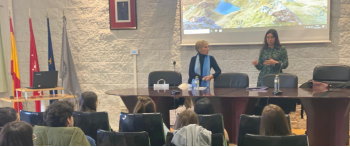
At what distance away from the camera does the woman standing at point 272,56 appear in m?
4.46

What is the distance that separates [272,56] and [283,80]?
0.50m

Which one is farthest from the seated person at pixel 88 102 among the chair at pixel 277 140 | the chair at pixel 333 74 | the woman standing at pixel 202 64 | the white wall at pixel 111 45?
the chair at pixel 333 74

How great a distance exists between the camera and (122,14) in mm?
5559

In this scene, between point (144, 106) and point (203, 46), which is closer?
point (144, 106)

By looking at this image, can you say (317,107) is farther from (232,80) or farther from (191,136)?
(191,136)

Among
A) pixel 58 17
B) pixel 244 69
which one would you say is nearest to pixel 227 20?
pixel 244 69

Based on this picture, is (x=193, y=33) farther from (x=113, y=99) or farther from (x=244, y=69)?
(x=113, y=99)

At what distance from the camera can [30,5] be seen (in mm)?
5875

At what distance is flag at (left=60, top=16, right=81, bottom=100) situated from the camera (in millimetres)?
5531

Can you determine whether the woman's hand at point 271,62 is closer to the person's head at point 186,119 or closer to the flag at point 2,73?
the person's head at point 186,119

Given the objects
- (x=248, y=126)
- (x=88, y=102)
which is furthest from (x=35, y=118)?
(x=248, y=126)

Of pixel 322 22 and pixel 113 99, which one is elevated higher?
pixel 322 22

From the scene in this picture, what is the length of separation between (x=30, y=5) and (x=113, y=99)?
2199 mm

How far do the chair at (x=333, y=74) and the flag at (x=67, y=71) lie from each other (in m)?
3.70
